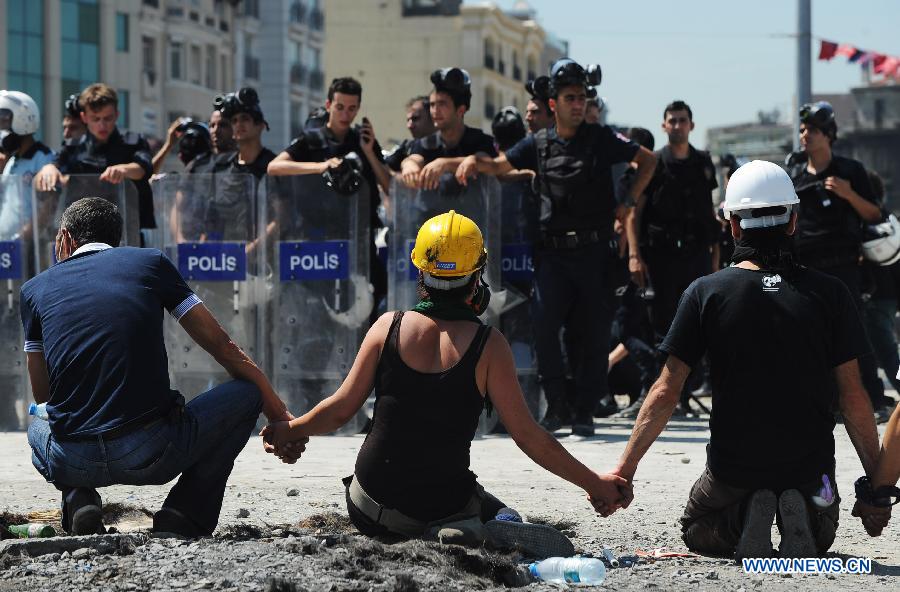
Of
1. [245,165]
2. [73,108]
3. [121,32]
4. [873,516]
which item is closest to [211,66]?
[121,32]

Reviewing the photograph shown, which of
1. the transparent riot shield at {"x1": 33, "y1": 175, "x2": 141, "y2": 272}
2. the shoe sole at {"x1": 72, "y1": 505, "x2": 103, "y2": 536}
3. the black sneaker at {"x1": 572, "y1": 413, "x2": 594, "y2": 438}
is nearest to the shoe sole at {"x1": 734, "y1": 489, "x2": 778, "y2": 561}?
the shoe sole at {"x1": 72, "y1": 505, "x2": 103, "y2": 536}

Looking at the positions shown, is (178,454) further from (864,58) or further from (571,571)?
(864,58)

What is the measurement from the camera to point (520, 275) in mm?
11219

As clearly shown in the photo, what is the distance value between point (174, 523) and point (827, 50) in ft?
62.9

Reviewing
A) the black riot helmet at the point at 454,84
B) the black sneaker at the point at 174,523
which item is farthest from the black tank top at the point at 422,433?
the black riot helmet at the point at 454,84

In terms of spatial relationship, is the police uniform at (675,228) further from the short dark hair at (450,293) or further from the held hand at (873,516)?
the short dark hair at (450,293)

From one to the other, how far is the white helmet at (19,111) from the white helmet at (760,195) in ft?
21.7

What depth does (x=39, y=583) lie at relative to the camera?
18.0 ft

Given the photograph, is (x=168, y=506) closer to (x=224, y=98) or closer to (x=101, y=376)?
(x=101, y=376)

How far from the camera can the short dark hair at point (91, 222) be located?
6.75 metres

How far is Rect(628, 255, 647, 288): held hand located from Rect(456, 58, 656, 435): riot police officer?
71cm

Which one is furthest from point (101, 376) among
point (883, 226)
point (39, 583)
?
point (883, 226)

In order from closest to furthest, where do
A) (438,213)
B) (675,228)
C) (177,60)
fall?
(438,213) → (675,228) → (177,60)

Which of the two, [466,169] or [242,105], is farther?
[242,105]
